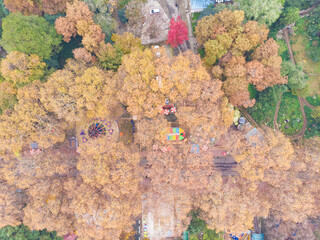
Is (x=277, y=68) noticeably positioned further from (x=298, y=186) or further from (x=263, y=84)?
(x=298, y=186)

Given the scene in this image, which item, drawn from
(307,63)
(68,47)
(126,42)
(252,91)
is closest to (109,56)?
(126,42)

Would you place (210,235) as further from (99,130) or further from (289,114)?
(99,130)

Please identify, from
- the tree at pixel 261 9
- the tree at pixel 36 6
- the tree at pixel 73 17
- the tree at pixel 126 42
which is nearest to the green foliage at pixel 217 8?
the tree at pixel 261 9

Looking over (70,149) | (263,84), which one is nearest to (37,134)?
(70,149)

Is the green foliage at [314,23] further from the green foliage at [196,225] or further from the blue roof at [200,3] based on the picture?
the green foliage at [196,225]

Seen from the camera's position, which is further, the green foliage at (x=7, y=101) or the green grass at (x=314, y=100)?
the green grass at (x=314, y=100)
